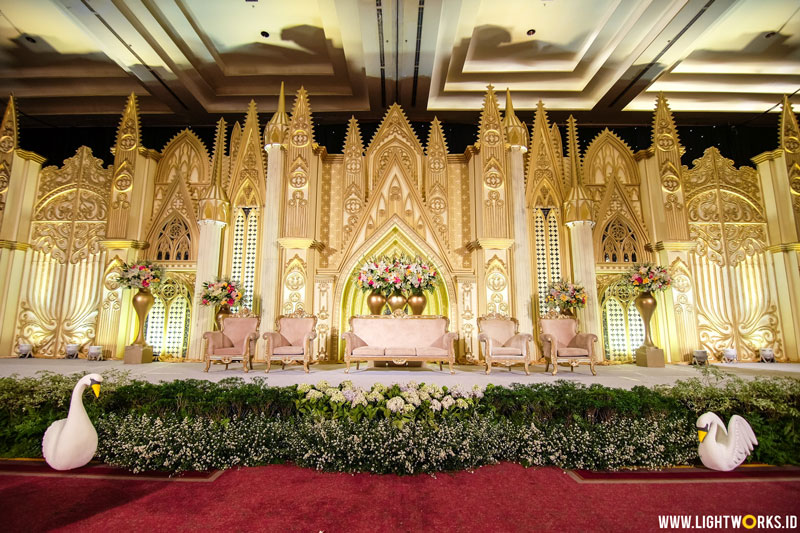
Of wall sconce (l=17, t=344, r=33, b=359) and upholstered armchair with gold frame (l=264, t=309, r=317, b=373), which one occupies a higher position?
upholstered armchair with gold frame (l=264, t=309, r=317, b=373)

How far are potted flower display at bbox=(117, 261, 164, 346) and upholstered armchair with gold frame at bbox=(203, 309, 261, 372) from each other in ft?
6.65

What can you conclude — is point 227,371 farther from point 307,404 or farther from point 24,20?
point 24,20

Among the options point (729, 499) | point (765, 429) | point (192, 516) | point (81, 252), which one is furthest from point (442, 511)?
point (81, 252)

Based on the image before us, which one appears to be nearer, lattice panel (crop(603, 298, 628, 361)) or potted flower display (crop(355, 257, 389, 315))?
potted flower display (crop(355, 257, 389, 315))

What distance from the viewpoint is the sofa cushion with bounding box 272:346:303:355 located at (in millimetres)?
5836

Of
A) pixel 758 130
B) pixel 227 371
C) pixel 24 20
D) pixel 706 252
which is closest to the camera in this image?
pixel 227 371

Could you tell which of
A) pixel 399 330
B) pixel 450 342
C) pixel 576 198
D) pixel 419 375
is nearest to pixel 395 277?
pixel 399 330

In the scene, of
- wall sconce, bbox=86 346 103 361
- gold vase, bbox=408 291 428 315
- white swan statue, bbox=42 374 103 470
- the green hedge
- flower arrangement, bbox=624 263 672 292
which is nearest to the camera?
white swan statue, bbox=42 374 103 470

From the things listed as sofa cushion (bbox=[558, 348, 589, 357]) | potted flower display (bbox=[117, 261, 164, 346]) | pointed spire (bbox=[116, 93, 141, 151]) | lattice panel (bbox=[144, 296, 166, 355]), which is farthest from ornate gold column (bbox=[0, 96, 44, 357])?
sofa cushion (bbox=[558, 348, 589, 357])

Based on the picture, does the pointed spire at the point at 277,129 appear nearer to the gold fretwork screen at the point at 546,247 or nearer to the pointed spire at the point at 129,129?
the pointed spire at the point at 129,129

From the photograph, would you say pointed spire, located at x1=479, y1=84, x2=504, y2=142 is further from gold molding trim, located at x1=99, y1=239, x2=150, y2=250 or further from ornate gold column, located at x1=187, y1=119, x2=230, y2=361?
gold molding trim, located at x1=99, y1=239, x2=150, y2=250

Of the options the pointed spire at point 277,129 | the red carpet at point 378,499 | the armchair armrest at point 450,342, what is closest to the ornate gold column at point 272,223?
the pointed spire at point 277,129

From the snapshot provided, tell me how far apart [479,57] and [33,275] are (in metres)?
10.5

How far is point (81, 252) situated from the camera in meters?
8.34
